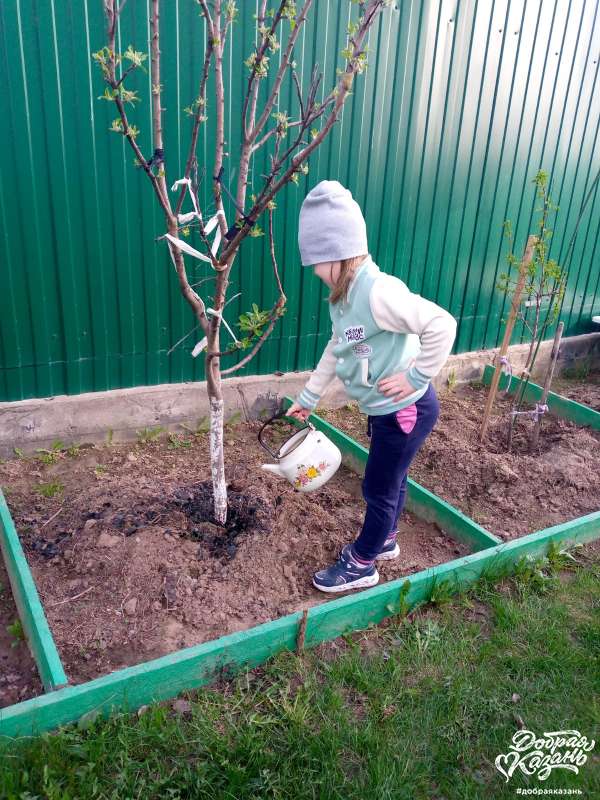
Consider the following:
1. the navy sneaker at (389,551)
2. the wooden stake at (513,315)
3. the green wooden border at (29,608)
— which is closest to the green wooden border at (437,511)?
the navy sneaker at (389,551)

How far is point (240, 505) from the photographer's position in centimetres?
353

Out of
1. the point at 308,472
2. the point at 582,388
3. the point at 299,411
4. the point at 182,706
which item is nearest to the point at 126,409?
the point at 299,411

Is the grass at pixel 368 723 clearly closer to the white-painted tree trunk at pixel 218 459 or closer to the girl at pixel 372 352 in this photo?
the girl at pixel 372 352

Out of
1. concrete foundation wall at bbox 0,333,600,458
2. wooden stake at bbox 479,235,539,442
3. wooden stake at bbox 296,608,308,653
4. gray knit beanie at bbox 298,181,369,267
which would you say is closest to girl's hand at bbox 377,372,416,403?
gray knit beanie at bbox 298,181,369,267

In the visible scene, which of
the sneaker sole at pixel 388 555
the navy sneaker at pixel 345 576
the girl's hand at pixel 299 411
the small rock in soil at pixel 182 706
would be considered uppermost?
the girl's hand at pixel 299 411

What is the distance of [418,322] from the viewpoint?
2.59m

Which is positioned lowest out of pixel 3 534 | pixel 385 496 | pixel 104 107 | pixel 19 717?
Result: pixel 3 534

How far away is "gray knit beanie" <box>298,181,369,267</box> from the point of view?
2.60 meters

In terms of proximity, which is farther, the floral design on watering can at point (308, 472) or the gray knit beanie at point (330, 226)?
the floral design on watering can at point (308, 472)

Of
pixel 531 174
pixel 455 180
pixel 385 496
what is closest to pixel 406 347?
pixel 385 496

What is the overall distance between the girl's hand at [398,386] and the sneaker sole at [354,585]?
988 mm

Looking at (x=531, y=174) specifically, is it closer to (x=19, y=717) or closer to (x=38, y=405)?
(x=38, y=405)

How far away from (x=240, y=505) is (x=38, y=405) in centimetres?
160

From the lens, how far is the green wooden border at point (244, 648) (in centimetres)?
220
